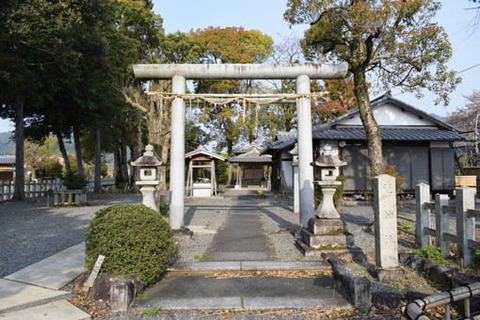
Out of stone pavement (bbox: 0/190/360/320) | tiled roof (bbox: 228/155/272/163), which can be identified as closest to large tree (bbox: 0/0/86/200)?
stone pavement (bbox: 0/190/360/320)

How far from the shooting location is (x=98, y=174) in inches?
961

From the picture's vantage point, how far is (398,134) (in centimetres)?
1590

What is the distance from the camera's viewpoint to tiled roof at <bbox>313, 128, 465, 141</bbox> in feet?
50.0

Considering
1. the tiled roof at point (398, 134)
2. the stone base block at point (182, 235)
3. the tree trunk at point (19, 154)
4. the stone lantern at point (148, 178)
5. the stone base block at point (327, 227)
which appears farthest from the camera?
the tree trunk at point (19, 154)

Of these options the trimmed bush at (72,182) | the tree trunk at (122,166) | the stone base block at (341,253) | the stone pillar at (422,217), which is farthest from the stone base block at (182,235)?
the tree trunk at (122,166)

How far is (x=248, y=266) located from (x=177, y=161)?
3.46m

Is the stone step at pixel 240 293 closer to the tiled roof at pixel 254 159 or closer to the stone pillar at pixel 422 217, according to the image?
the stone pillar at pixel 422 217

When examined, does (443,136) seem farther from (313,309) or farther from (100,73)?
(100,73)

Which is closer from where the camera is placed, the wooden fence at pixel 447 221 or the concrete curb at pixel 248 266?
the wooden fence at pixel 447 221

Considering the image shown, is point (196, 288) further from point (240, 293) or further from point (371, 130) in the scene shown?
point (371, 130)

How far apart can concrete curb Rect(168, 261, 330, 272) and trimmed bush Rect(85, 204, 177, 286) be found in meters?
0.72

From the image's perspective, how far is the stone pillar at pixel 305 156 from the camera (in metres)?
7.35

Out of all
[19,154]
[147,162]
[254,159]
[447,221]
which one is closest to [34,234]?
[147,162]

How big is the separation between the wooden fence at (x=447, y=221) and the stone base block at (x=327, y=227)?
1.61 meters
